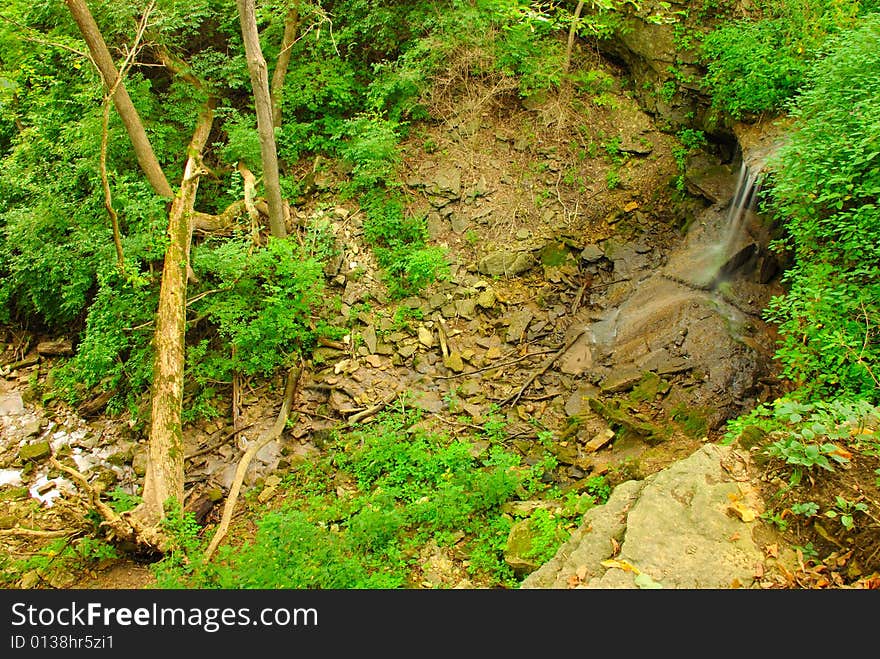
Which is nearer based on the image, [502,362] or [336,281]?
[502,362]

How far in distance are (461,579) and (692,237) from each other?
6.17m

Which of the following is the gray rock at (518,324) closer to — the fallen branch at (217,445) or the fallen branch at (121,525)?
the fallen branch at (217,445)

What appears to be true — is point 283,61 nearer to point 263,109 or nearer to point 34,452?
point 263,109

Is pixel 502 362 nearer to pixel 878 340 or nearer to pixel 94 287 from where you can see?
pixel 878 340

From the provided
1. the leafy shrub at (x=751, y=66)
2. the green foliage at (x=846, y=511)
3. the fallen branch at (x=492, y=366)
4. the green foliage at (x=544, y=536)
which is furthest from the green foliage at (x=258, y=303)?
the leafy shrub at (x=751, y=66)

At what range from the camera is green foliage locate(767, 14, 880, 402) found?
15.4 ft

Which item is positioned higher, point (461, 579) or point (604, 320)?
point (604, 320)

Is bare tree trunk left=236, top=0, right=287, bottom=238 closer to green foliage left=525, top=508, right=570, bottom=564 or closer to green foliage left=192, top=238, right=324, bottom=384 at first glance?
green foliage left=192, top=238, right=324, bottom=384

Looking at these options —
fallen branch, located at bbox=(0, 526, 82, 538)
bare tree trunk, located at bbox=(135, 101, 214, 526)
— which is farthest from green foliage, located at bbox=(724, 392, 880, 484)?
fallen branch, located at bbox=(0, 526, 82, 538)

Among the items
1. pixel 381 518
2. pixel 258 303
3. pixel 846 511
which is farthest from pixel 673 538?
pixel 258 303

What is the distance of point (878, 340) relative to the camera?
15.3ft

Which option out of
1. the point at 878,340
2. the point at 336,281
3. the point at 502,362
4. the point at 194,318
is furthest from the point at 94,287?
the point at 878,340

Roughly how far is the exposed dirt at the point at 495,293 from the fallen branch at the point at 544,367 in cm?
3

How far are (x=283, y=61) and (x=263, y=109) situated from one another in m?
2.49
